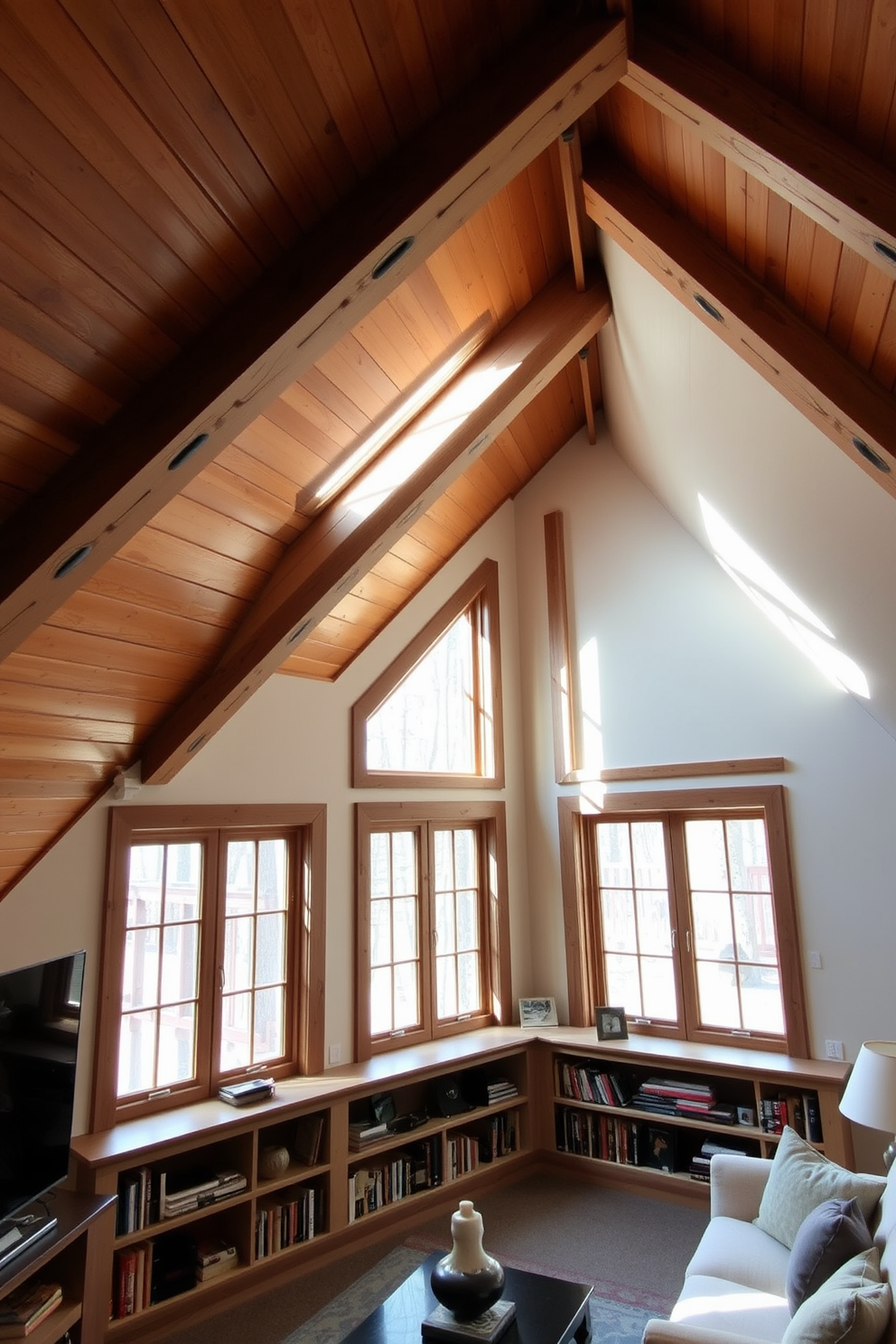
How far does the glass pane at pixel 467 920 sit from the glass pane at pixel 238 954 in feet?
5.09

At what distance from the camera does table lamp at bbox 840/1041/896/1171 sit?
2.98 metres

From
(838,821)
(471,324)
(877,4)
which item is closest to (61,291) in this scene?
(877,4)

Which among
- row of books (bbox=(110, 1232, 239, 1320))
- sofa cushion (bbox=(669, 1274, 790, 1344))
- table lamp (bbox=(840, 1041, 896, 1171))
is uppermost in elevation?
table lamp (bbox=(840, 1041, 896, 1171))

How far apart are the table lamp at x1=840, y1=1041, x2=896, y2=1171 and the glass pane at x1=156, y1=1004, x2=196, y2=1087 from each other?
2967 mm

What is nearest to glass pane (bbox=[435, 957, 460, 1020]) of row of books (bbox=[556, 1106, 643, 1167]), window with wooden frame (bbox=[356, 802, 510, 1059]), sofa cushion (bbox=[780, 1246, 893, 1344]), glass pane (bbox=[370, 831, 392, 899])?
window with wooden frame (bbox=[356, 802, 510, 1059])

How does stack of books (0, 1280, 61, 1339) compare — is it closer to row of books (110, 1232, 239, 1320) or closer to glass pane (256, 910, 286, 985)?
row of books (110, 1232, 239, 1320)

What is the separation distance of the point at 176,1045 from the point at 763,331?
3.99 meters

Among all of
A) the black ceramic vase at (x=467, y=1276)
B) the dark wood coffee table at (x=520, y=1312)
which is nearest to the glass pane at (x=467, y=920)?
the dark wood coffee table at (x=520, y=1312)

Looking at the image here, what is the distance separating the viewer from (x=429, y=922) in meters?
5.11

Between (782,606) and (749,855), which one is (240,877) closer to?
(749,855)

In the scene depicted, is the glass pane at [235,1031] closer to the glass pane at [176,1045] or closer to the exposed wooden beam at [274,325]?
the glass pane at [176,1045]

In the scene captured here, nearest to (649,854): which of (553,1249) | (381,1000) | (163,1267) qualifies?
(381,1000)

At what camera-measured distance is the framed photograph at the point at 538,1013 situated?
5234 millimetres

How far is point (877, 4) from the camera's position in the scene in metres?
1.56
